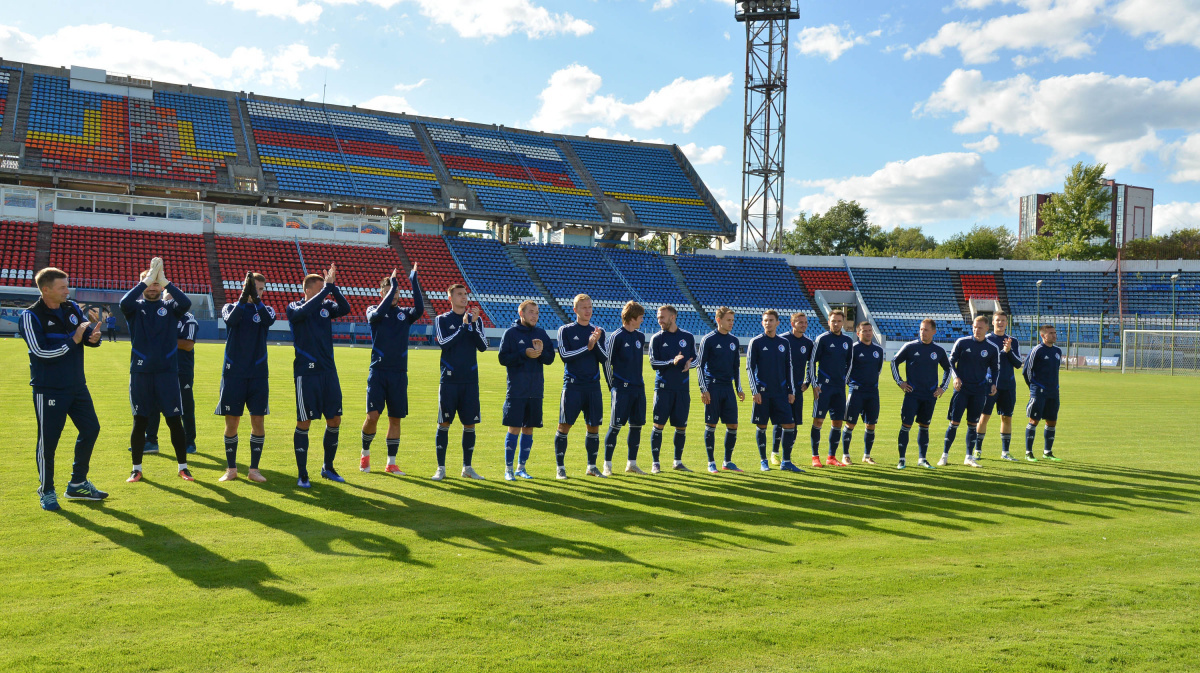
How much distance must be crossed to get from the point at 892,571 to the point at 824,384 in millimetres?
5295

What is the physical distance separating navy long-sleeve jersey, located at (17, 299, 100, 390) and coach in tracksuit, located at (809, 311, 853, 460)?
27.1 ft

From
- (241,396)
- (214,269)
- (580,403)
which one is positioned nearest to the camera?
(241,396)

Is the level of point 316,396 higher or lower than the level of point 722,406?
higher

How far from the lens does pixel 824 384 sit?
10.8m

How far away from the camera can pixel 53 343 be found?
22.3 ft

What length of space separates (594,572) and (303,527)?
254 cm

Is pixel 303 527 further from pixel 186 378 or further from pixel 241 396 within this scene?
pixel 186 378

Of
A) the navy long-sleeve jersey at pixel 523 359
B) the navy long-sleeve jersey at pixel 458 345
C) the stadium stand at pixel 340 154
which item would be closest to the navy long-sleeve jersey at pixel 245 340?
the navy long-sleeve jersey at pixel 458 345

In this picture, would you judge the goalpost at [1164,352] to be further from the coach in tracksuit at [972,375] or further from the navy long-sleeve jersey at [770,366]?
the navy long-sleeve jersey at [770,366]

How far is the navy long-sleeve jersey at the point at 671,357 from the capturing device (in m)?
9.66

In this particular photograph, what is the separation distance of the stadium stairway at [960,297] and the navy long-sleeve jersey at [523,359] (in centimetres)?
5441

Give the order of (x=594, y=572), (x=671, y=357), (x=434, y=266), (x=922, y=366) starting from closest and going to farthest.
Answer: (x=594, y=572), (x=671, y=357), (x=922, y=366), (x=434, y=266)

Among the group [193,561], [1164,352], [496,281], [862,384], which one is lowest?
[193,561]

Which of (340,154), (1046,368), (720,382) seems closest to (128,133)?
(340,154)
